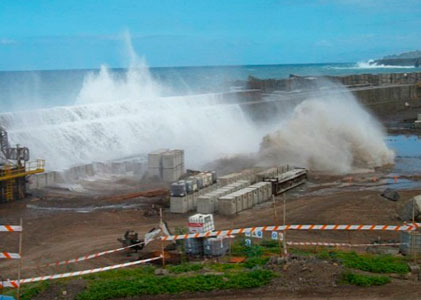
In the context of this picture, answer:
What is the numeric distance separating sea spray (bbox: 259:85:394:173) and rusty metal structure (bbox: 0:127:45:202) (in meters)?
12.6

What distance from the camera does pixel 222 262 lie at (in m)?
13.4

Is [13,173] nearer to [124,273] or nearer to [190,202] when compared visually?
[190,202]

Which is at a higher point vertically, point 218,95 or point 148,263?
point 218,95

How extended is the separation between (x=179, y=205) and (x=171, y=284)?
34.7 ft

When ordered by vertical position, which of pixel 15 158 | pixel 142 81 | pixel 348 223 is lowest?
pixel 348 223

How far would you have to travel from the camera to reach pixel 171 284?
11.2 metres

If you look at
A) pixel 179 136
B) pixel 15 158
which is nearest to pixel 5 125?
pixel 15 158

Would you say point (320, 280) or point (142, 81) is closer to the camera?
point (320, 280)

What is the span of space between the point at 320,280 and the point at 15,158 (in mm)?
17703

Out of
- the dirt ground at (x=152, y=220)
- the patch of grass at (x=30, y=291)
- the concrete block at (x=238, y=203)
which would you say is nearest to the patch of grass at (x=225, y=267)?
the dirt ground at (x=152, y=220)

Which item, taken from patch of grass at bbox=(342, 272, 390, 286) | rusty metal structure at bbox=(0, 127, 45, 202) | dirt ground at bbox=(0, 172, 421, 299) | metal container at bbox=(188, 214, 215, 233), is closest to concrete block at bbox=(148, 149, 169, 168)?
dirt ground at bbox=(0, 172, 421, 299)

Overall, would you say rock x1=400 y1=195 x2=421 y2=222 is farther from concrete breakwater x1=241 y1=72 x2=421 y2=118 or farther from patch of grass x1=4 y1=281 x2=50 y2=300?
concrete breakwater x1=241 y1=72 x2=421 y2=118

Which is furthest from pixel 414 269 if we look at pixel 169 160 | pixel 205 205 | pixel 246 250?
pixel 169 160

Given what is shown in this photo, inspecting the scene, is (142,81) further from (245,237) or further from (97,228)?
(245,237)
